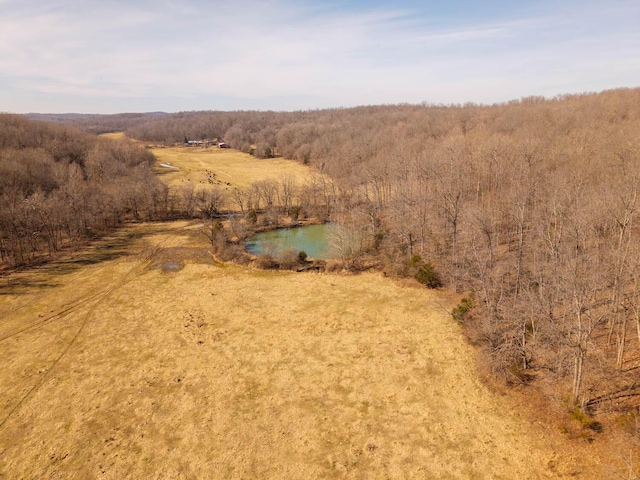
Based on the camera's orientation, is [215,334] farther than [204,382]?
Yes

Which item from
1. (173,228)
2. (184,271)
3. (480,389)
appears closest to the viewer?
(480,389)

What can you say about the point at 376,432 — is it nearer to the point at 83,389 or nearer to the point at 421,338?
the point at 421,338

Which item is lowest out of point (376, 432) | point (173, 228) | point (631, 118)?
point (376, 432)

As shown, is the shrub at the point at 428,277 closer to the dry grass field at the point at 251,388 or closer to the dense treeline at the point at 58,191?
the dry grass field at the point at 251,388

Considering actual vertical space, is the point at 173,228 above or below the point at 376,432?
above

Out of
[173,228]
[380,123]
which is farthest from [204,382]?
[380,123]
